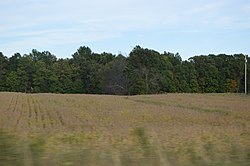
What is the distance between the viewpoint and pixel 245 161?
7746 millimetres

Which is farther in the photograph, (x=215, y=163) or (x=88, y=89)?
(x=88, y=89)

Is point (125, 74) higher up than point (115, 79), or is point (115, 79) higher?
point (125, 74)

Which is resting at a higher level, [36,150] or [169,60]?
[169,60]

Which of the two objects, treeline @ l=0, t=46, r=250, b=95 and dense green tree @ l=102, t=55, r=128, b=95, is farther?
dense green tree @ l=102, t=55, r=128, b=95

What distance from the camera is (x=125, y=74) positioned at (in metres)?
102

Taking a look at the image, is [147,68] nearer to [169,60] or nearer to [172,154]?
[169,60]

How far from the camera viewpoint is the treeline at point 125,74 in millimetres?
102000

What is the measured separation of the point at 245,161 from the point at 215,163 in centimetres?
50

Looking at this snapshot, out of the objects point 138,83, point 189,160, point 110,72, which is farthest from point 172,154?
point 110,72

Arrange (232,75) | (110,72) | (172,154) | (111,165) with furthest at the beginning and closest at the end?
(232,75) < (110,72) < (172,154) < (111,165)

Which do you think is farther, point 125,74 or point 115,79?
point 115,79

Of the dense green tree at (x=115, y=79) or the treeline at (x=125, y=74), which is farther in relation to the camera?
the dense green tree at (x=115, y=79)

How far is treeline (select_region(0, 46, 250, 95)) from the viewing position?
335 feet

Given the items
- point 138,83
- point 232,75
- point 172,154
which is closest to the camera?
point 172,154
